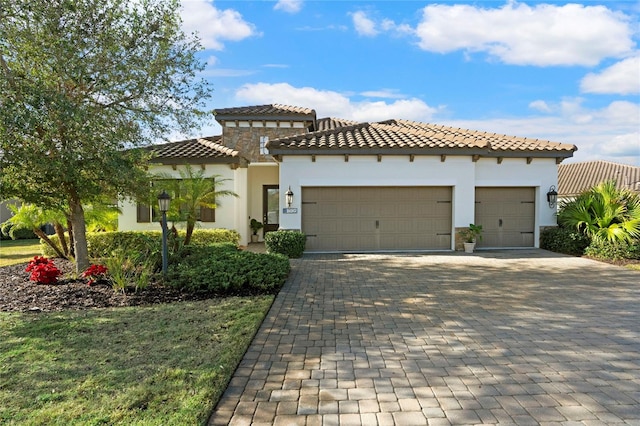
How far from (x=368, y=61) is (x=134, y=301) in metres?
11.5

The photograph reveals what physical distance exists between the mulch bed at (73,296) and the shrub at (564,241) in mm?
11804

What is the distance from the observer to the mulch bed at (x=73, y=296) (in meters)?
6.82

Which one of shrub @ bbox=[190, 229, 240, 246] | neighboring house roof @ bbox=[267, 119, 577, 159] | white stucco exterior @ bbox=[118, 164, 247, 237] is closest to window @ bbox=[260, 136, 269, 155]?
white stucco exterior @ bbox=[118, 164, 247, 237]

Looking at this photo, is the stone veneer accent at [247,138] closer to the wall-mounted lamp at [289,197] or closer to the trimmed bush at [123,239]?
A: the wall-mounted lamp at [289,197]

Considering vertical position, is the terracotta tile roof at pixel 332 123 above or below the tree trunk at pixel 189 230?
above

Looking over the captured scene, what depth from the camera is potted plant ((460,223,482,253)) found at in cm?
1314

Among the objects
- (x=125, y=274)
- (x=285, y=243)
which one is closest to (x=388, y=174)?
(x=285, y=243)

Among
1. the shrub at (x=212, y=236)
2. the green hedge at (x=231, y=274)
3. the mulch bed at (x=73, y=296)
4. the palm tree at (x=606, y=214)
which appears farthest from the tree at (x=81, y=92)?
the palm tree at (x=606, y=214)

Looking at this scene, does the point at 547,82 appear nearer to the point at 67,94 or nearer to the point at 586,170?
the point at 67,94

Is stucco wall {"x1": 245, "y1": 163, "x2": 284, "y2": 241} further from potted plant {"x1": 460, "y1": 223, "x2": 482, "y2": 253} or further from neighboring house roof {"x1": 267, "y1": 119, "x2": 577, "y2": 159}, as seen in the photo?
potted plant {"x1": 460, "y1": 223, "x2": 482, "y2": 253}

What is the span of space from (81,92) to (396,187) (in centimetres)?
959

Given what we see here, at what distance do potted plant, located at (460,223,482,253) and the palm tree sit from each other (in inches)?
125

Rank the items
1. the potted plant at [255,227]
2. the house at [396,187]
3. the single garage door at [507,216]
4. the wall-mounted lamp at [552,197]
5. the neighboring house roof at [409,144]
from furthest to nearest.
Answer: the potted plant at [255,227] → the single garage door at [507,216] → the wall-mounted lamp at [552,197] → the house at [396,187] → the neighboring house roof at [409,144]

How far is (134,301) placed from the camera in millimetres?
7016
